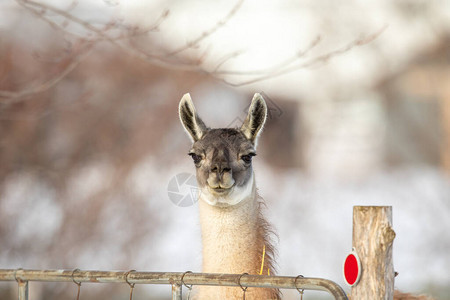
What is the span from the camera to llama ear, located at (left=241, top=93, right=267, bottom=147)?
4938 mm

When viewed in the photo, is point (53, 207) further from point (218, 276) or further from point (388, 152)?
point (218, 276)

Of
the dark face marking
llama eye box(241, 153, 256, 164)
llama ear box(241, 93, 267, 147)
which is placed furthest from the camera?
llama ear box(241, 93, 267, 147)

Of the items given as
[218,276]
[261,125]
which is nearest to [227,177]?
[261,125]

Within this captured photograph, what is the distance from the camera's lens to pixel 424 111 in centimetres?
1983

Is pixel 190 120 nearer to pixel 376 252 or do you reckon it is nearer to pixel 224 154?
pixel 224 154

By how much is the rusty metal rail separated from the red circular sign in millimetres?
124

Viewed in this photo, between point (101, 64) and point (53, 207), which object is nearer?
point (53, 207)

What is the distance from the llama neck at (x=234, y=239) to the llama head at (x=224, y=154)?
0.08 metres

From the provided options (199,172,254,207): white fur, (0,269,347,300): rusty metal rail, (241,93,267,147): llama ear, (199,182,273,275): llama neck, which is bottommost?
(0,269,347,300): rusty metal rail

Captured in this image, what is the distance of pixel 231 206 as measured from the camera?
4.76 m

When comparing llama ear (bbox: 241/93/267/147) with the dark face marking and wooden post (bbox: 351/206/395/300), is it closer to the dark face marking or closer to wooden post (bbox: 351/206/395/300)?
the dark face marking

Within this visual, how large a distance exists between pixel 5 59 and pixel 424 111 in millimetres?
10477

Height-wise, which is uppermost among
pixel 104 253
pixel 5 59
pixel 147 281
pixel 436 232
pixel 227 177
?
pixel 5 59

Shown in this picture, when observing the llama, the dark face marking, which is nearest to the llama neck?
the llama
